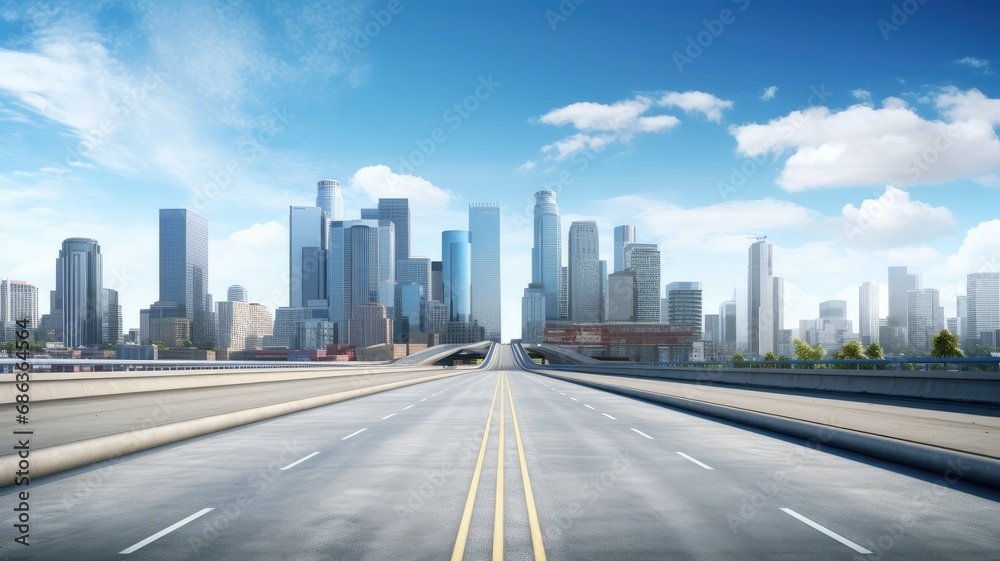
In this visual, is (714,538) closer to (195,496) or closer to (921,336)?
(195,496)

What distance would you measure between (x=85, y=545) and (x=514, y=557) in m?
4.90

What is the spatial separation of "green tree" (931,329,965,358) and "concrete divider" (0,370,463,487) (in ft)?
300

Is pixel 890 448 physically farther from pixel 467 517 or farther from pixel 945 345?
pixel 945 345

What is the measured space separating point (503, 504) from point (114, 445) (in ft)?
28.0

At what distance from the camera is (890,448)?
505 inches

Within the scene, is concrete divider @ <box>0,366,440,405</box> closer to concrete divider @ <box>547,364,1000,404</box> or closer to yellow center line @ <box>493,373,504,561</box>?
yellow center line @ <box>493,373,504,561</box>

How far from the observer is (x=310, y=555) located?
7137 millimetres

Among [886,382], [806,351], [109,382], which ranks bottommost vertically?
[806,351]

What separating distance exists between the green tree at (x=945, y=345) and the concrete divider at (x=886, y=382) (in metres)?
60.4

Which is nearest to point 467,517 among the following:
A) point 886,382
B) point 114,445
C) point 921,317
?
point 114,445

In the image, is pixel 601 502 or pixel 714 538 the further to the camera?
pixel 601 502

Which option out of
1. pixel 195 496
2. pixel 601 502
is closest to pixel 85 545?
pixel 195 496

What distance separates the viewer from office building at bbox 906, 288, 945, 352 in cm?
15238

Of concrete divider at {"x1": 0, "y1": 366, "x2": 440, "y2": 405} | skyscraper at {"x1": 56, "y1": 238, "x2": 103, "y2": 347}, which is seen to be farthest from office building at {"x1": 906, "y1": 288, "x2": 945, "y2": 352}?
skyscraper at {"x1": 56, "y1": 238, "x2": 103, "y2": 347}
